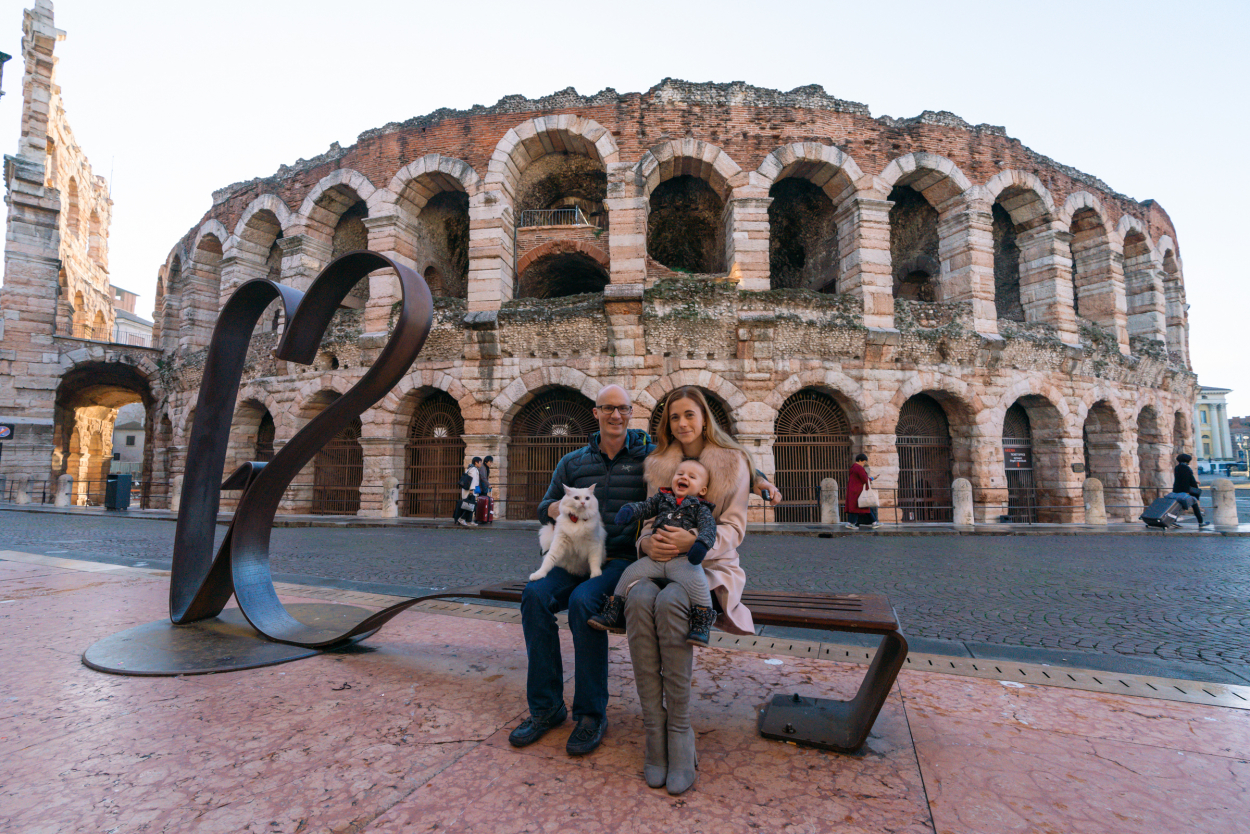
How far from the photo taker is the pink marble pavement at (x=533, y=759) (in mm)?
1621

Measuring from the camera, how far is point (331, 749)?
201cm

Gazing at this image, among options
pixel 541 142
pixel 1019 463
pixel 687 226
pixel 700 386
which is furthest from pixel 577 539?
pixel 687 226

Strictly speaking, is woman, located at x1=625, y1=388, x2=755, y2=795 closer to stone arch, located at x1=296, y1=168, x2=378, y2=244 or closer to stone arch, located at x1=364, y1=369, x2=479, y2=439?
stone arch, located at x1=364, y1=369, x2=479, y2=439

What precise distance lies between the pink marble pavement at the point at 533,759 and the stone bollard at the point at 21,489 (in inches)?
839

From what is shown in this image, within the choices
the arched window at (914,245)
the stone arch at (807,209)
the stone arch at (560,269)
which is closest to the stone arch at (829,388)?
the stone arch at (807,209)

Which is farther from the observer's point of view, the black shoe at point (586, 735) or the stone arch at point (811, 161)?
the stone arch at point (811, 161)

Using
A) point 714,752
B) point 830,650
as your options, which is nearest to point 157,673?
point 714,752

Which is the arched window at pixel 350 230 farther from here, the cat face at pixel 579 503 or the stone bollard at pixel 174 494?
the cat face at pixel 579 503

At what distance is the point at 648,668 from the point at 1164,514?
13140 millimetres

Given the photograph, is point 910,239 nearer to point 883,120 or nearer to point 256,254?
point 883,120

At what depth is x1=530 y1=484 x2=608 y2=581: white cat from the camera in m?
2.48

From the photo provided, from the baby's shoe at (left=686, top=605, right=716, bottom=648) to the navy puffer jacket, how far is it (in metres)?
0.60

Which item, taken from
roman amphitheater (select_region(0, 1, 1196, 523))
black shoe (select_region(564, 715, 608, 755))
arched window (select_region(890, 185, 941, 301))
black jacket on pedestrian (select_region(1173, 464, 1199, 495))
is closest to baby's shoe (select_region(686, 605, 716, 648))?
black shoe (select_region(564, 715, 608, 755))

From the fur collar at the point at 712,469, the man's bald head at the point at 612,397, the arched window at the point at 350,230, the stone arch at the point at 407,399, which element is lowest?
the fur collar at the point at 712,469
